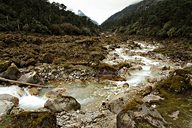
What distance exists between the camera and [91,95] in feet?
83.5

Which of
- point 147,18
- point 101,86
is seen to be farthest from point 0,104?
point 147,18

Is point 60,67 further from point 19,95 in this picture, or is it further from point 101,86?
point 19,95

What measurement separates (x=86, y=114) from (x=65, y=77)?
461 inches

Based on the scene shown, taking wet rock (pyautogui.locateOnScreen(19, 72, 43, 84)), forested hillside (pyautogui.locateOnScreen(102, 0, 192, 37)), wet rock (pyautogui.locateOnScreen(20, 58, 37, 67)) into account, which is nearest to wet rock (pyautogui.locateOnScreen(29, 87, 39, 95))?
wet rock (pyautogui.locateOnScreen(19, 72, 43, 84))

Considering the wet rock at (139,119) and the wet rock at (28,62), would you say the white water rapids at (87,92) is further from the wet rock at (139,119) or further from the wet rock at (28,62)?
the wet rock at (28,62)

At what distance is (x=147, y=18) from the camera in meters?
108

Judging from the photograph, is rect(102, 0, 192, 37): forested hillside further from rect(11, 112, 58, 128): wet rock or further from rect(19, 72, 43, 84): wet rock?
rect(11, 112, 58, 128): wet rock

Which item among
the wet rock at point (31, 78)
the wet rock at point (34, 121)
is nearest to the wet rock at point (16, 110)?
the wet rock at point (34, 121)

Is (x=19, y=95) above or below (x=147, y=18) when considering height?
below

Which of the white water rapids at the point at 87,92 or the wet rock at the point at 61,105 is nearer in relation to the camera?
the wet rock at the point at 61,105

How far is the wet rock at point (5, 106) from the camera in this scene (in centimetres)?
1917

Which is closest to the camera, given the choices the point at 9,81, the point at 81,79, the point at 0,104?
the point at 0,104

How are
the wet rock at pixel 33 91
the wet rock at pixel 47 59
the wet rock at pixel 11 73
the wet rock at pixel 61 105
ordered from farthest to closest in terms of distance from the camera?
the wet rock at pixel 47 59 → the wet rock at pixel 11 73 → the wet rock at pixel 33 91 → the wet rock at pixel 61 105

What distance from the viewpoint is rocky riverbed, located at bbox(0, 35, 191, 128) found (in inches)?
681
